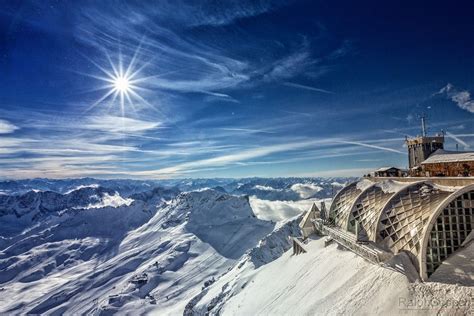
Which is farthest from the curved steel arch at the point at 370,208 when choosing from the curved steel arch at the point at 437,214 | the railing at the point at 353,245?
the curved steel arch at the point at 437,214

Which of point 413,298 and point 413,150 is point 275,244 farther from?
point 413,298

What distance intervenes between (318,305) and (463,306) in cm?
1086

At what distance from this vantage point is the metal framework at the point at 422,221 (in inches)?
916

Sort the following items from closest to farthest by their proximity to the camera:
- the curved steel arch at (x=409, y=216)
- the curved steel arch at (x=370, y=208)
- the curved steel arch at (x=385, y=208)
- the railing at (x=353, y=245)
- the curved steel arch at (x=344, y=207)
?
the curved steel arch at (x=409, y=216) → the railing at (x=353, y=245) → the curved steel arch at (x=385, y=208) → the curved steel arch at (x=370, y=208) → the curved steel arch at (x=344, y=207)

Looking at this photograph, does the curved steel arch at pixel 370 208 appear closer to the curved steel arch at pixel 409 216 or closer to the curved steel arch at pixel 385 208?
the curved steel arch at pixel 385 208

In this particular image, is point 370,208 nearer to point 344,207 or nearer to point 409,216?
point 344,207

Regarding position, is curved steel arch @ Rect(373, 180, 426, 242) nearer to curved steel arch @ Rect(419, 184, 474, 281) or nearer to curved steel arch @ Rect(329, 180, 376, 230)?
curved steel arch @ Rect(419, 184, 474, 281)

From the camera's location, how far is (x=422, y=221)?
2542cm

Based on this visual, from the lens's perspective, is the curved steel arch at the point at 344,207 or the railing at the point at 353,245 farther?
the curved steel arch at the point at 344,207

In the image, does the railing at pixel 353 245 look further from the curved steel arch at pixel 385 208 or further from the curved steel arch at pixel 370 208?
the curved steel arch at pixel 370 208

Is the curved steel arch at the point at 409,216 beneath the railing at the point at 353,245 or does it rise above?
above

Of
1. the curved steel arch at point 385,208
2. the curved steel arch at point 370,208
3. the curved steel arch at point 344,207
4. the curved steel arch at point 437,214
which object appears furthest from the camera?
the curved steel arch at point 344,207

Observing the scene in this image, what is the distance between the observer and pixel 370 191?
39406 mm

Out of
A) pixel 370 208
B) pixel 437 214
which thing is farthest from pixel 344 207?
pixel 437 214
